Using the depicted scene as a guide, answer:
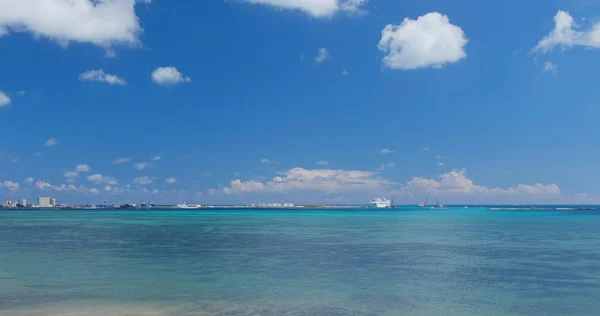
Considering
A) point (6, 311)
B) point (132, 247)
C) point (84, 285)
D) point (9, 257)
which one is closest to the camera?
point (6, 311)

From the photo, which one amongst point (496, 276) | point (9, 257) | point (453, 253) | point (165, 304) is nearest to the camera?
point (165, 304)

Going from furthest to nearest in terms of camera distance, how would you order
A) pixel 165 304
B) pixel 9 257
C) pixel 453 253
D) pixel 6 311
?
pixel 453 253
pixel 9 257
pixel 165 304
pixel 6 311

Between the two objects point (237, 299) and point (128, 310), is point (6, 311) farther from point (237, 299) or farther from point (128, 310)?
point (237, 299)

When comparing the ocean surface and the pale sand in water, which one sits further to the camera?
the ocean surface

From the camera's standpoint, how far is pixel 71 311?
2348cm

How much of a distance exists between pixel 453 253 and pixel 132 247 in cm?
3505

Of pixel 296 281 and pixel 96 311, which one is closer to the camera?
pixel 96 311

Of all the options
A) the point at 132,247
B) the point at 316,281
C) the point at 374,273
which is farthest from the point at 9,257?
the point at 374,273

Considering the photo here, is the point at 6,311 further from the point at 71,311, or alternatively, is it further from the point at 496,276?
the point at 496,276

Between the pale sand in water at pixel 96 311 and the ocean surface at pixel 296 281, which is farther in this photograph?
the ocean surface at pixel 296 281

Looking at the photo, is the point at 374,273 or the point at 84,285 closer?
the point at 84,285

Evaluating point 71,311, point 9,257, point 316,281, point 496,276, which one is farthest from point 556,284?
point 9,257

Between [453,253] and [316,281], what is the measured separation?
2228cm

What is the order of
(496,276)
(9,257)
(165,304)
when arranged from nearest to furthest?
(165,304) < (496,276) < (9,257)
